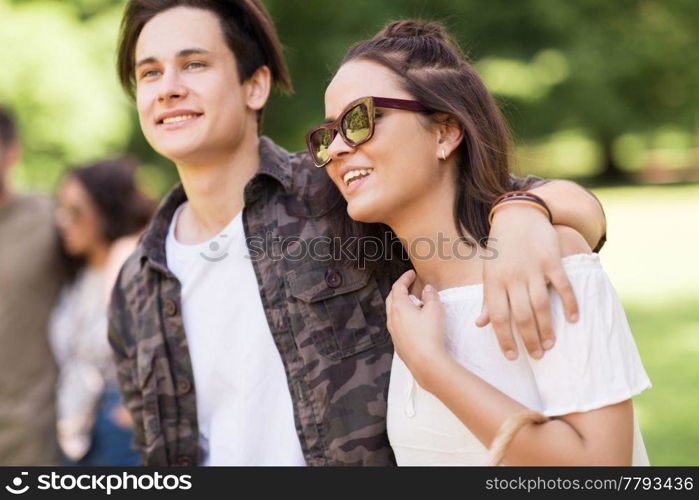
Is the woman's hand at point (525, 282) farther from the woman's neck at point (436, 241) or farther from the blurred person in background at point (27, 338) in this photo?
the blurred person in background at point (27, 338)

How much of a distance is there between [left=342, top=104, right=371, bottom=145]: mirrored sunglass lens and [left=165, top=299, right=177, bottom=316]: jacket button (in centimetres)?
101

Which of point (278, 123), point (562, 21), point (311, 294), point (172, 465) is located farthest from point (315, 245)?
point (562, 21)

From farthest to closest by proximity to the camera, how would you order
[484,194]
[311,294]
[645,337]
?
[645,337] → [311,294] → [484,194]

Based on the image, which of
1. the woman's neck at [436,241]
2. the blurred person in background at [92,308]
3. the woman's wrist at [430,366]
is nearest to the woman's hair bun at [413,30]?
the woman's neck at [436,241]

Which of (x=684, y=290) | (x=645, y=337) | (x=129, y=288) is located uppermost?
(x=684, y=290)

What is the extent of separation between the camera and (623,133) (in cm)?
2706

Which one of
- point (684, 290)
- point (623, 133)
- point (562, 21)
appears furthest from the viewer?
point (623, 133)

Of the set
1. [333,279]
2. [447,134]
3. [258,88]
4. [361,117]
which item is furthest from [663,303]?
[361,117]

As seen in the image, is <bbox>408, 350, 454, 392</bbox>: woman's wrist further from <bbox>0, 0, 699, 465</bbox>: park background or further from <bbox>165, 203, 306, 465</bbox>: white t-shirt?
<bbox>0, 0, 699, 465</bbox>: park background

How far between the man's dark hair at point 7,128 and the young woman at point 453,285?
9.65 feet

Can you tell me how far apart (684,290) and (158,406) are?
997cm

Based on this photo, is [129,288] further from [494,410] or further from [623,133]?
[623,133]

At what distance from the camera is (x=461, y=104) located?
8.15 ft

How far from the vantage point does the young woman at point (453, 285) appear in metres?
2.06
